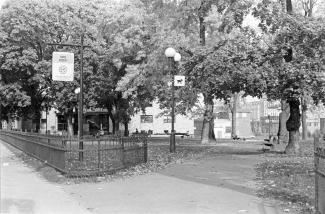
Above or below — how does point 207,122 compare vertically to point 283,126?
above

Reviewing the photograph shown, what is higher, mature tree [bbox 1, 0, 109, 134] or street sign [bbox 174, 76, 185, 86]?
mature tree [bbox 1, 0, 109, 134]

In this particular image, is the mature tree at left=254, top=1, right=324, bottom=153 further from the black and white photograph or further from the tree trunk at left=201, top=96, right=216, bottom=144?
the tree trunk at left=201, top=96, right=216, bottom=144

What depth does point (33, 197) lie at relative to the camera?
11.0 metres

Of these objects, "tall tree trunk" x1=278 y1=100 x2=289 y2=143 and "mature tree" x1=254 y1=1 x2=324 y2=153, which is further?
"tall tree trunk" x1=278 y1=100 x2=289 y2=143

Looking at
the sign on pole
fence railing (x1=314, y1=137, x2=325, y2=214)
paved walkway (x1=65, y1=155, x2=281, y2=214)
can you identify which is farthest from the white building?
fence railing (x1=314, y1=137, x2=325, y2=214)

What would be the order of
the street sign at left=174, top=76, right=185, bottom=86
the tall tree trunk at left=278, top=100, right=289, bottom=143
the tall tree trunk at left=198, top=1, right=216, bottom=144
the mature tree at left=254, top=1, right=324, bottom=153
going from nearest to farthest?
the mature tree at left=254, top=1, right=324, bottom=153, the street sign at left=174, top=76, right=185, bottom=86, the tall tree trunk at left=278, top=100, right=289, bottom=143, the tall tree trunk at left=198, top=1, right=216, bottom=144

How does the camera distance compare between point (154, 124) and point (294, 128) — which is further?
point (154, 124)

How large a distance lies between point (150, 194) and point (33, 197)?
Answer: 262cm

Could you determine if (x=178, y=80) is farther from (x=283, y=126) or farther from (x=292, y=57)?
(x=283, y=126)

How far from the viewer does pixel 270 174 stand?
45.8 feet

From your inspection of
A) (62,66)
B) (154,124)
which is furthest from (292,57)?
(154,124)

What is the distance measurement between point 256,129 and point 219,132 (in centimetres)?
1212

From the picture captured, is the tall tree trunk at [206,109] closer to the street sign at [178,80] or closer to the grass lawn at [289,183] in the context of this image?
the street sign at [178,80]

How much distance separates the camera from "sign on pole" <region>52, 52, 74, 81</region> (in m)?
17.0
